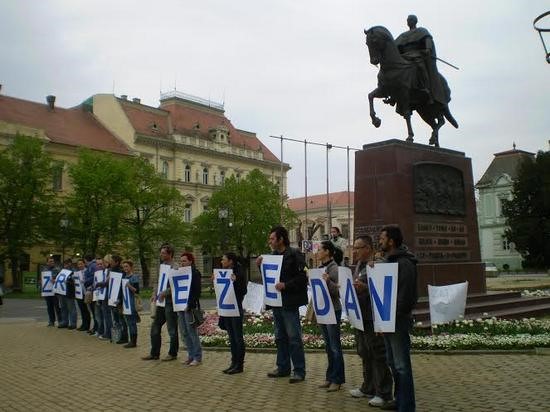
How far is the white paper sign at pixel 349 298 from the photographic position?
7.68 meters

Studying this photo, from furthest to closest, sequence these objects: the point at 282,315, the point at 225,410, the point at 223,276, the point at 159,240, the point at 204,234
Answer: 1. the point at 204,234
2. the point at 159,240
3. the point at 223,276
4. the point at 282,315
5. the point at 225,410

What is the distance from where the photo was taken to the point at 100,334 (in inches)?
616

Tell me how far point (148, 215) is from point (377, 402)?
50.6 m

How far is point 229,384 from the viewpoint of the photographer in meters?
8.84

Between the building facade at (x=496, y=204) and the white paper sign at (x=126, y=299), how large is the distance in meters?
71.3

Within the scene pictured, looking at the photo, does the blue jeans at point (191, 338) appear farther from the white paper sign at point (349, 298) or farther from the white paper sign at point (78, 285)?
the white paper sign at point (78, 285)

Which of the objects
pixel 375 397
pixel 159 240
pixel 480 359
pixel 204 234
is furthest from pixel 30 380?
pixel 204 234

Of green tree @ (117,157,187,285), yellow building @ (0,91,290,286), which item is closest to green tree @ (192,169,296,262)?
green tree @ (117,157,187,285)

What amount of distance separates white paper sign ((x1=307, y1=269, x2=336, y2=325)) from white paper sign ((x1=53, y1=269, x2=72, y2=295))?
10.9 metres

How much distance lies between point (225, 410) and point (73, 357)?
6.04 metres

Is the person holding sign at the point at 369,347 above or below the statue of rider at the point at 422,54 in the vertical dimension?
below

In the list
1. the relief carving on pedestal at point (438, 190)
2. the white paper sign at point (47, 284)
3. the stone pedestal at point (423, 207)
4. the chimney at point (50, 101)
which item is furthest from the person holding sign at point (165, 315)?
the chimney at point (50, 101)

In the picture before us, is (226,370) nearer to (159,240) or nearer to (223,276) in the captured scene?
(223,276)

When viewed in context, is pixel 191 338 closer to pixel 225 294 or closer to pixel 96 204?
pixel 225 294
